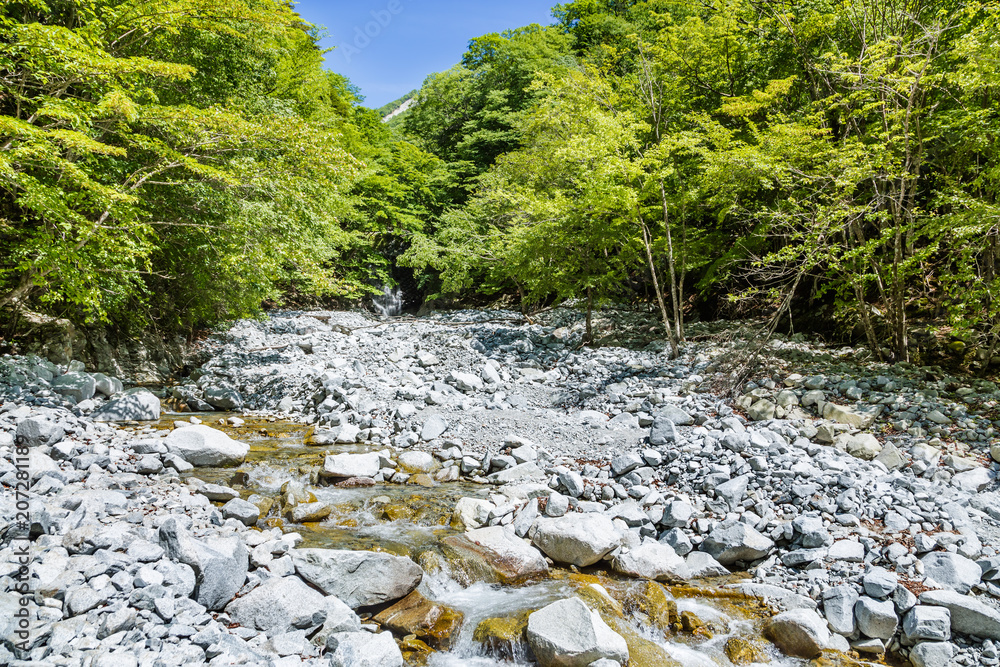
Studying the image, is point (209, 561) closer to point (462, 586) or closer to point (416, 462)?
point (462, 586)

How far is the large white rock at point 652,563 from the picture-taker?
4586mm

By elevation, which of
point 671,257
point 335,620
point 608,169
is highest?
point 608,169

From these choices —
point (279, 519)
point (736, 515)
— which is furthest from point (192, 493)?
point (736, 515)

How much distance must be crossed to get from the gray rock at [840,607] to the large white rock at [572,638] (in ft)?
5.58

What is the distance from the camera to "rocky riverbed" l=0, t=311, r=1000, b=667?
3459mm

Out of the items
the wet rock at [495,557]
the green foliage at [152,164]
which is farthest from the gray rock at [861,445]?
the green foliage at [152,164]

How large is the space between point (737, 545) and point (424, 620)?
2.90 metres

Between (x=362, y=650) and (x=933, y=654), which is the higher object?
(x=362, y=650)

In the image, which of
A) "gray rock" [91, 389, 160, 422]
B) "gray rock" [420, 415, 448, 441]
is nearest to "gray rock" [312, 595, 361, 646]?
"gray rock" [420, 415, 448, 441]

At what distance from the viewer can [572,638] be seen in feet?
11.5

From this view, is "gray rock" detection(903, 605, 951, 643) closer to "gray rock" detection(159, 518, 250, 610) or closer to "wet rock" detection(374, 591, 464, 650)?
"wet rock" detection(374, 591, 464, 650)

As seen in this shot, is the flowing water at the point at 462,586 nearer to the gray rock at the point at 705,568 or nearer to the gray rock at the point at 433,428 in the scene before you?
the gray rock at the point at 705,568

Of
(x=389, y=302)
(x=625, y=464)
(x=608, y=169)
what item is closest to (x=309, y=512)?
(x=625, y=464)

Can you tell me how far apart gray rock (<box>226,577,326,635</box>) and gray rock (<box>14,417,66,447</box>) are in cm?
365
